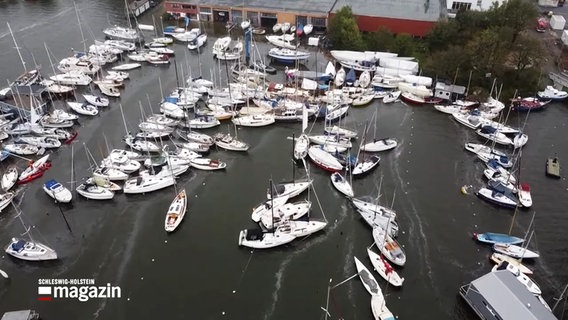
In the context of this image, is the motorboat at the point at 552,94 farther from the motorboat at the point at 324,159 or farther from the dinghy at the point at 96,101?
the dinghy at the point at 96,101

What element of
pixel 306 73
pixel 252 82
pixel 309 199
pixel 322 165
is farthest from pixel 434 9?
pixel 309 199

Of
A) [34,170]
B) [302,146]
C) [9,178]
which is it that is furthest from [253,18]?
[9,178]

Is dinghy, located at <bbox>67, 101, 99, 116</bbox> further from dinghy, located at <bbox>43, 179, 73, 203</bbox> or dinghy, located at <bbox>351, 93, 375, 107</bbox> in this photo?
dinghy, located at <bbox>351, 93, 375, 107</bbox>

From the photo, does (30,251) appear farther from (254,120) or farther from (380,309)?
(380,309)

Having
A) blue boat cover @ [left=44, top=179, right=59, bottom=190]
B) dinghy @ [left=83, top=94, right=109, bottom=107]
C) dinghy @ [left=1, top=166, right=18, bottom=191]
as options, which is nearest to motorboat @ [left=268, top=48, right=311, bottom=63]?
dinghy @ [left=83, top=94, right=109, bottom=107]

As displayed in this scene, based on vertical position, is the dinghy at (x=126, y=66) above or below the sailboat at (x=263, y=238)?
above

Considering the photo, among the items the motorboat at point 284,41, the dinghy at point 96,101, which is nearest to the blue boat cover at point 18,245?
the dinghy at point 96,101
